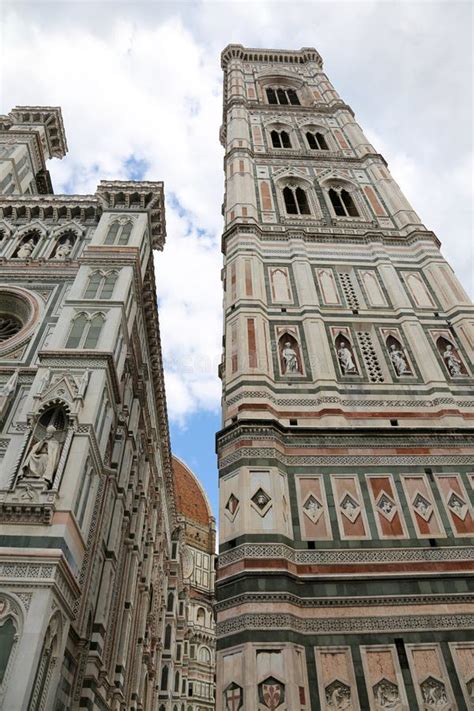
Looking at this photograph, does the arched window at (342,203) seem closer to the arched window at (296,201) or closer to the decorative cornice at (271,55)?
the arched window at (296,201)

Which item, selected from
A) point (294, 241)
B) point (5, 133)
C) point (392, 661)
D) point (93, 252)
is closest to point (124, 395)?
point (93, 252)

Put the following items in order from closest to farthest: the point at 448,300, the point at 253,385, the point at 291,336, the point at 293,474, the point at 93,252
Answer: the point at 293,474
the point at 253,385
the point at 291,336
the point at 448,300
the point at 93,252

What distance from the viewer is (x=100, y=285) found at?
14031 mm

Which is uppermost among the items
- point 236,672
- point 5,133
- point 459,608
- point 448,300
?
point 5,133

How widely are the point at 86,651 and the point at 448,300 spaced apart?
35.5 ft

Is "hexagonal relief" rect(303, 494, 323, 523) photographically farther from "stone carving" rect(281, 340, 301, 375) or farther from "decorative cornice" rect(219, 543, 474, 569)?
"stone carving" rect(281, 340, 301, 375)

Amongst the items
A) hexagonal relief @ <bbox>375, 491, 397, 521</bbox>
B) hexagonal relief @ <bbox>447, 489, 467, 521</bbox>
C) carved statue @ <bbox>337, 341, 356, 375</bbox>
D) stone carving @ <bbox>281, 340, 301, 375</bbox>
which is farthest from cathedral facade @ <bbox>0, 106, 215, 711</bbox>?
hexagonal relief @ <bbox>447, 489, 467, 521</bbox>

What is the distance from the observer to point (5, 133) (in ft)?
86.8

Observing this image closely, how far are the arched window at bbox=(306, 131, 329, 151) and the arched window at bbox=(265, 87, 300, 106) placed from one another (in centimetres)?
469

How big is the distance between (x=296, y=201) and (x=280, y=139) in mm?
5655

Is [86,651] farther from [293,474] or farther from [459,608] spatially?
[459,608]

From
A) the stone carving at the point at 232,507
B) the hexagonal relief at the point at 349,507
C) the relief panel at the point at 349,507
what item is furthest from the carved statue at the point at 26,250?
the hexagonal relief at the point at 349,507

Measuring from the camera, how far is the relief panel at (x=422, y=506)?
893 cm

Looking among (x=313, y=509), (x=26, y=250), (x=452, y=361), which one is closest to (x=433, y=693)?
(x=313, y=509)
